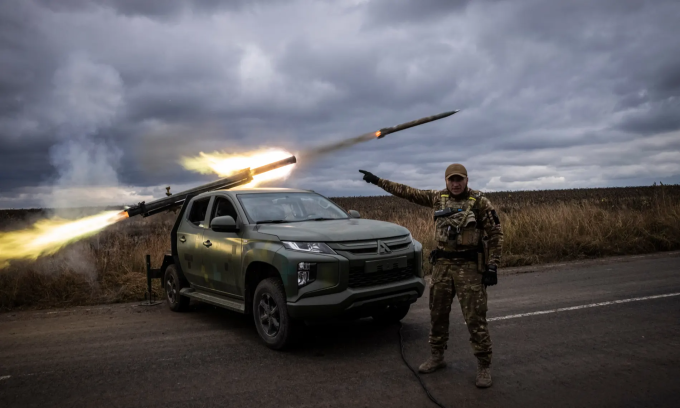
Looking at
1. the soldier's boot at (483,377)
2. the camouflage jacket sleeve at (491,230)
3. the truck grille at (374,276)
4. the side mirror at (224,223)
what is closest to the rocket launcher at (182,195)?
the side mirror at (224,223)

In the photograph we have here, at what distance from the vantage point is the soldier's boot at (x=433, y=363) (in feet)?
15.8

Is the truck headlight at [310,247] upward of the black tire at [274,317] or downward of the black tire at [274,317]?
upward

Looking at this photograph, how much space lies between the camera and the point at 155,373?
512cm

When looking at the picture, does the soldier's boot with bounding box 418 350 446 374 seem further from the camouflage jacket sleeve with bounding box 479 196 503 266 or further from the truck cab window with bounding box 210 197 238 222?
the truck cab window with bounding box 210 197 238 222

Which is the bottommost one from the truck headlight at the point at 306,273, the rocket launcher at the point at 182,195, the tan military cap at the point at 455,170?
the truck headlight at the point at 306,273

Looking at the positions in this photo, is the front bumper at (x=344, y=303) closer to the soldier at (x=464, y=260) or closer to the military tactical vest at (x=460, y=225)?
the soldier at (x=464, y=260)

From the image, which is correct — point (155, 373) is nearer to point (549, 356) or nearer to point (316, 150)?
point (549, 356)

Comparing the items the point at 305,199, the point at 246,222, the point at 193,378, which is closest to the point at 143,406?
the point at 193,378

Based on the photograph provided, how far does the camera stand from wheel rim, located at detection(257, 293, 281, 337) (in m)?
5.79

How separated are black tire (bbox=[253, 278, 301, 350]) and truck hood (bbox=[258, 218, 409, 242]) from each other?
1.88 ft

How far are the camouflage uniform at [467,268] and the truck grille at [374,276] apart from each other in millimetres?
883

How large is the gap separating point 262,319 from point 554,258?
33.0 ft

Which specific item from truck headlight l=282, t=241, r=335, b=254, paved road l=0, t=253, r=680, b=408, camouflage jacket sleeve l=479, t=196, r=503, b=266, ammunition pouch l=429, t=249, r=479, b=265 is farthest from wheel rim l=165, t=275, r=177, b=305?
camouflage jacket sleeve l=479, t=196, r=503, b=266

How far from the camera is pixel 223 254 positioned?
22.2ft
